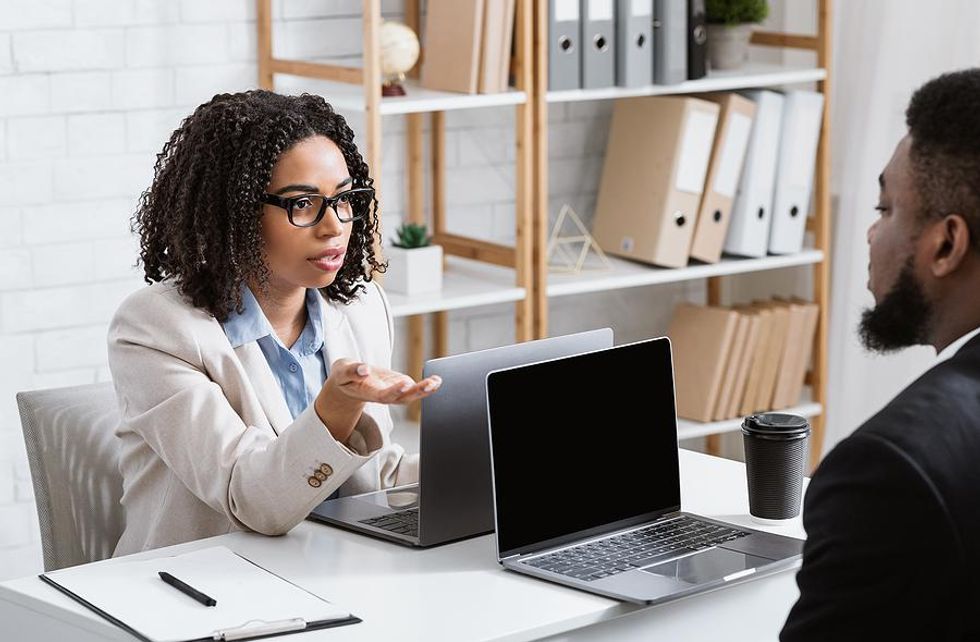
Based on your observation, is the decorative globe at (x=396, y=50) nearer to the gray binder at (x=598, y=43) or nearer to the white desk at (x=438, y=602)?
the gray binder at (x=598, y=43)

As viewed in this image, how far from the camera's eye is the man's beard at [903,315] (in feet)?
4.70

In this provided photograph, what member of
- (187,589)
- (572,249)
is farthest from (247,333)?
(572,249)

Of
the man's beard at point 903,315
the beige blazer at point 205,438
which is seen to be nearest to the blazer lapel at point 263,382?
the beige blazer at point 205,438

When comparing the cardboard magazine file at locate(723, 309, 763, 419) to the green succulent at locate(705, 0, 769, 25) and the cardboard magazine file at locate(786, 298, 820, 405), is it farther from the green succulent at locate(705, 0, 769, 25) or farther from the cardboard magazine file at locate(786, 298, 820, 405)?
the green succulent at locate(705, 0, 769, 25)

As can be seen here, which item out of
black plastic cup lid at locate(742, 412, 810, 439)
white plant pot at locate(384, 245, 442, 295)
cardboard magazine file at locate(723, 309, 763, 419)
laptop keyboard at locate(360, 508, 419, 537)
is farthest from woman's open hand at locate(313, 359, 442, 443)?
cardboard magazine file at locate(723, 309, 763, 419)

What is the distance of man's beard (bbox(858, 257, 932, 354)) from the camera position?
4.70ft

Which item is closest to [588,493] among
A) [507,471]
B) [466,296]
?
[507,471]

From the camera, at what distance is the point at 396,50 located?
319cm

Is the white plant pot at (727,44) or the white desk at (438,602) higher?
the white plant pot at (727,44)

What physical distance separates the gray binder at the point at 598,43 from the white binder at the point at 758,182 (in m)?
0.45

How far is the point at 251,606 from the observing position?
1.69 meters

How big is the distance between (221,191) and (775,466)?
87cm

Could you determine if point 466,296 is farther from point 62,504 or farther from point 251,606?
point 251,606

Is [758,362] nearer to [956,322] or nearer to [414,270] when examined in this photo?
[414,270]
